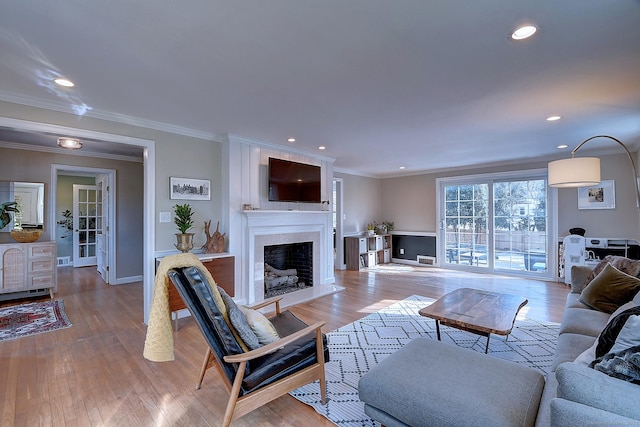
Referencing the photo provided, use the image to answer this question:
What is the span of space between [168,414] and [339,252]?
5364mm

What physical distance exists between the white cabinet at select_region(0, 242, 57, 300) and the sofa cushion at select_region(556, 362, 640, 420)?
611 centimetres

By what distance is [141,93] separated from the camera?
8.93 ft

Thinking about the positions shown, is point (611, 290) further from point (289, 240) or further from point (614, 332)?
point (289, 240)

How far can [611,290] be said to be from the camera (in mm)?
2590

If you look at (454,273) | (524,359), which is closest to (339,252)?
(454,273)

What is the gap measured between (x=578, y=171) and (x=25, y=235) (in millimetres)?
6960

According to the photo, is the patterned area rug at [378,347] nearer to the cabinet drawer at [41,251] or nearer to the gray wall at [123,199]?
the gray wall at [123,199]

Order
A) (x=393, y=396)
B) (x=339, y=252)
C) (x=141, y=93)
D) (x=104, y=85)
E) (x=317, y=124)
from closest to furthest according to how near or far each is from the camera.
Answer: (x=393, y=396), (x=104, y=85), (x=141, y=93), (x=317, y=124), (x=339, y=252)

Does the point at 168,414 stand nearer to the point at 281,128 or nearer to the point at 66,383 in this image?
the point at 66,383

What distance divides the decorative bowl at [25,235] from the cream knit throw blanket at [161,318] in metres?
4.18

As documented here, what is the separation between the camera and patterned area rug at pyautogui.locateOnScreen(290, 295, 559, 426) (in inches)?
81.5

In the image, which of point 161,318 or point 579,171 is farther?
point 579,171

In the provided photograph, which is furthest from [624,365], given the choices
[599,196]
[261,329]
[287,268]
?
[599,196]

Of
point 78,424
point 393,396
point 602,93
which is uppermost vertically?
point 602,93
